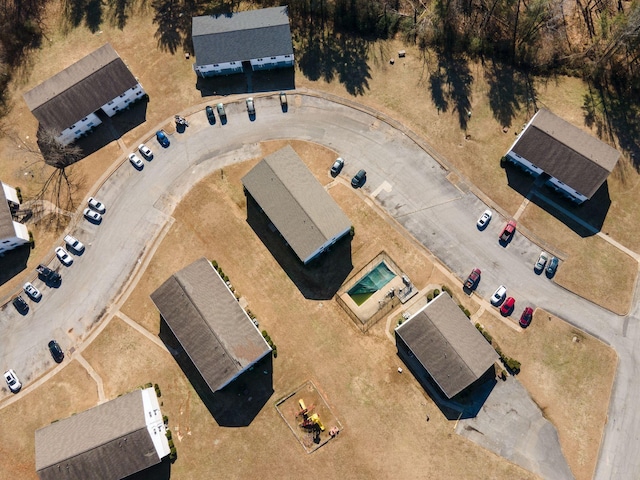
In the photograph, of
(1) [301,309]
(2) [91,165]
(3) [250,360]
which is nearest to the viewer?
(3) [250,360]

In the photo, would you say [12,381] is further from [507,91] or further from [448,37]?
[507,91]

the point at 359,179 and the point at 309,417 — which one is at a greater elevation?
the point at 359,179

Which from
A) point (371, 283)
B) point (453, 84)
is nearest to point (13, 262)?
point (371, 283)

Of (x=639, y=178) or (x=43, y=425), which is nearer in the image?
(x=43, y=425)

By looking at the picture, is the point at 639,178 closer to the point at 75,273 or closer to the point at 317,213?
the point at 317,213

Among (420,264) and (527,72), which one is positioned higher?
(527,72)

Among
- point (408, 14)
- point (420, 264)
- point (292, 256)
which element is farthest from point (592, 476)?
point (408, 14)
